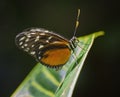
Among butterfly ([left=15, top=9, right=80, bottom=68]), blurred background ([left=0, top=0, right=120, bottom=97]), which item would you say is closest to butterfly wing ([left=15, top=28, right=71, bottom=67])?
butterfly ([left=15, top=9, right=80, bottom=68])

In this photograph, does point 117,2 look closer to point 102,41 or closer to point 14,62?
point 102,41

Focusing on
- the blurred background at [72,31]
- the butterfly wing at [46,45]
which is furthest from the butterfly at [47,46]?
the blurred background at [72,31]

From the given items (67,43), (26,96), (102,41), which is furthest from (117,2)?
(26,96)

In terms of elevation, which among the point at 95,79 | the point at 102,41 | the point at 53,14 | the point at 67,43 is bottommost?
the point at 95,79

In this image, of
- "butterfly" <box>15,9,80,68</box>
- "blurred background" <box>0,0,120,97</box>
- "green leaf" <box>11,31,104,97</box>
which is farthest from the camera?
"blurred background" <box>0,0,120,97</box>

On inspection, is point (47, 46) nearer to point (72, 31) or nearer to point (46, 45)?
point (46, 45)

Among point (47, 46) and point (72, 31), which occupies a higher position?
point (47, 46)

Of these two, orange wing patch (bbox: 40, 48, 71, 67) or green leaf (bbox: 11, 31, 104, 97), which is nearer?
green leaf (bbox: 11, 31, 104, 97)

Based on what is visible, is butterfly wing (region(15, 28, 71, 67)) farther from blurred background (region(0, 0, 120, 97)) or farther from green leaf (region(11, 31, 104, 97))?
blurred background (region(0, 0, 120, 97))

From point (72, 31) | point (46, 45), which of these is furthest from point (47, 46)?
point (72, 31)
